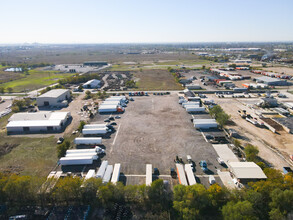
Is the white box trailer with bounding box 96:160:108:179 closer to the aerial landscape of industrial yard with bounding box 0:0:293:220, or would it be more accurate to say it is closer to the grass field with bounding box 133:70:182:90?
the aerial landscape of industrial yard with bounding box 0:0:293:220

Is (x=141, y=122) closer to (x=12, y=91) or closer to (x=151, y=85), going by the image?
(x=151, y=85)

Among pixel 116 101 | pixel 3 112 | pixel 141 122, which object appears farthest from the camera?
pixel 116 101

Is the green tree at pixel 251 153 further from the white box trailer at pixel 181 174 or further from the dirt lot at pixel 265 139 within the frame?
the white box trailer at pixel 181 174

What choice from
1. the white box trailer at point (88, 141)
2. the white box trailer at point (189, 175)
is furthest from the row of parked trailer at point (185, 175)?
the white box trailer at point (88, 141)

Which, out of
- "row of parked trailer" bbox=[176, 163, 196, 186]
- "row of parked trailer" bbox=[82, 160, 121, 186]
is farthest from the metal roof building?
"row of parked trailer" bbox=[82, 160, 121, 186]

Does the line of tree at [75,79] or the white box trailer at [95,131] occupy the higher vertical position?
the line of tree at [75,79]

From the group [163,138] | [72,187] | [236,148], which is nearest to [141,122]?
[163,138]

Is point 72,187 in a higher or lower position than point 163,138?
higher
